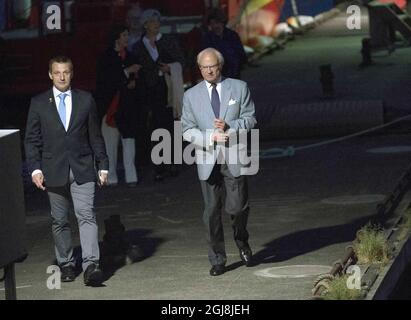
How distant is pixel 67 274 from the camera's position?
13836 mm

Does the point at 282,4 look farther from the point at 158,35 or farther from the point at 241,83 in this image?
the point at 241,83

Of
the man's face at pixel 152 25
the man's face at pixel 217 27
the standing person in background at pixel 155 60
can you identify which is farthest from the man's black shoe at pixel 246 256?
the man's face at pixel 217 27

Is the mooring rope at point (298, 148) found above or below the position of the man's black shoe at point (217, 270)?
below

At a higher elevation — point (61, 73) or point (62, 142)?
point (61, 73)

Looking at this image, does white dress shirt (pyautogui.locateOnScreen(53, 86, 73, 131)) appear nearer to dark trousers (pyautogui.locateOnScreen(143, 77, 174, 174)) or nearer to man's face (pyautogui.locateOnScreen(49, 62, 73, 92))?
man's face (pyautogui.locateOnScreen(49, 62, 73, 92))

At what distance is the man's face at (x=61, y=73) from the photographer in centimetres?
1360

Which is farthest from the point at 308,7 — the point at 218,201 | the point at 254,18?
the point at 218,201

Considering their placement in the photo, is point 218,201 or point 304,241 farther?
point 304,241

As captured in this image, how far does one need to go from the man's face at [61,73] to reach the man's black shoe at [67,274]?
5.31ft

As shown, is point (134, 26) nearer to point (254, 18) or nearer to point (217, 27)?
point (217, 27)

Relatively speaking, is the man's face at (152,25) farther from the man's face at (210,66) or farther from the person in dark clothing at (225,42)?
the man's face at (210,66)

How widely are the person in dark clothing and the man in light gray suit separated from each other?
254 inches

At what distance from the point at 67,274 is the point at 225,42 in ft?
23.8
